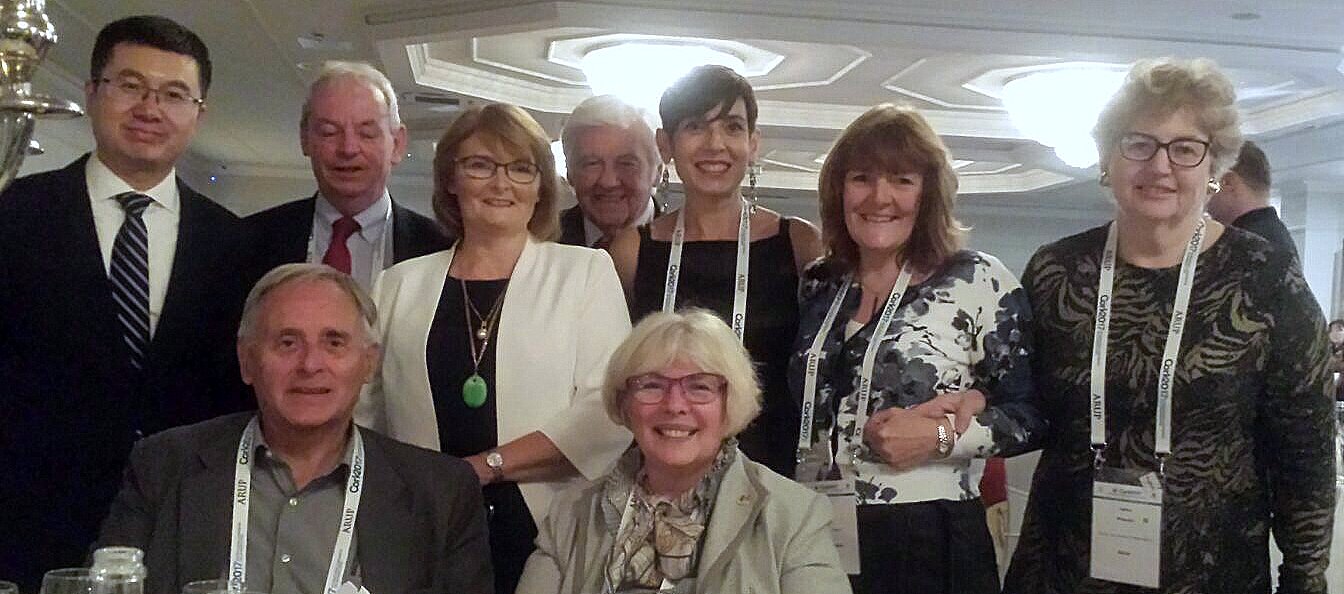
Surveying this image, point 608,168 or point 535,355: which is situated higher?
point 608,168

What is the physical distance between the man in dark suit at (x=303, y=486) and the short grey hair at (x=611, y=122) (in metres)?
1.22

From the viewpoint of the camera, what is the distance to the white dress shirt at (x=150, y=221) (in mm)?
2385

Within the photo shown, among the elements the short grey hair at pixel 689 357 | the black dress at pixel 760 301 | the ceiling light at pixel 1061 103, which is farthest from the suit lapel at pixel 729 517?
the ceiling light at pixel 1061 103

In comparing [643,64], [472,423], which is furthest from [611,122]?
[643,64]

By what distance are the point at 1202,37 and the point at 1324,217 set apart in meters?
5.49

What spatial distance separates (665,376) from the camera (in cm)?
206

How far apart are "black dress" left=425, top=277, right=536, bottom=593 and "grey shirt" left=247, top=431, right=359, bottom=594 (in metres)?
0.27

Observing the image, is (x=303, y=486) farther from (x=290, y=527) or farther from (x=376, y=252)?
(x=376, y=252)

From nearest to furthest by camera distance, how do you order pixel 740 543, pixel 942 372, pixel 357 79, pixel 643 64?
pixel 740 543
pixel 942 372
pixel 357 79
pixel 643 64

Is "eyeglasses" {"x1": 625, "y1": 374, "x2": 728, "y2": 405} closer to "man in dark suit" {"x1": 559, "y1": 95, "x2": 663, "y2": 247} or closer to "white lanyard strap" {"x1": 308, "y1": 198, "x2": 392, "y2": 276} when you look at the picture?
"white lanyard strap" {"x1": 308, "y1": 198, "x2": 392, "y2": 276}

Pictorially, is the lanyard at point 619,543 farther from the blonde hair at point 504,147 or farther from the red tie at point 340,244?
the red tie at point 340,244

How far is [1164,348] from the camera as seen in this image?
6.91 ft

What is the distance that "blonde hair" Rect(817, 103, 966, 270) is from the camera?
89.6 inches

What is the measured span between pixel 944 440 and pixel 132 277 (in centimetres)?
163
